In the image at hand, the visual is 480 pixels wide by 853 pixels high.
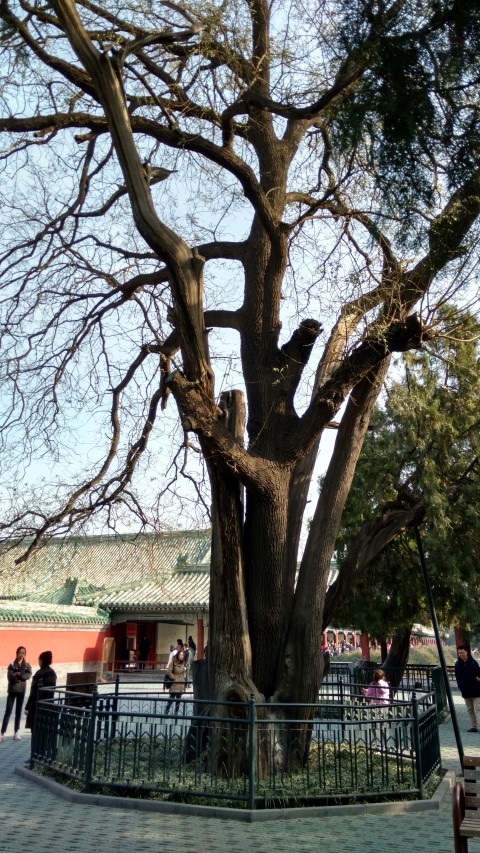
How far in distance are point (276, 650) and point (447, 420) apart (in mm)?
8532

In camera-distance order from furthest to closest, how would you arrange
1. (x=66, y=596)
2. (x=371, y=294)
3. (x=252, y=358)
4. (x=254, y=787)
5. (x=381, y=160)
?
(x=66, y=596) < (x=252, y=358) < (x=371, y=294) < (x=254, y=787) < (x=381, y=160)

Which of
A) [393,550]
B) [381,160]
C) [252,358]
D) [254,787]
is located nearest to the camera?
[381,160]

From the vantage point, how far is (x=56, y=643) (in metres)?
30.5

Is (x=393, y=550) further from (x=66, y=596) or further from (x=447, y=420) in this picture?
(x=66, y=596)

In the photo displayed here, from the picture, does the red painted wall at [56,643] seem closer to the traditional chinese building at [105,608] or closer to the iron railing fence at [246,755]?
the traditional chinese building at [105,608]

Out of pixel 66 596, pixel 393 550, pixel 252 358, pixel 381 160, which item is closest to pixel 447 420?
pixel 393 550

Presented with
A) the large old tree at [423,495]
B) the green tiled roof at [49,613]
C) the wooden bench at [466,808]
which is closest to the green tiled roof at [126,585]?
the green tiled roof at [49,613]

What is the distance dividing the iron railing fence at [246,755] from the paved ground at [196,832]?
436 millimetres

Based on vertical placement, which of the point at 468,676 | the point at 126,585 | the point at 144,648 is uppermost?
the point at 126,585

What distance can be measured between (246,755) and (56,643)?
23.5 m

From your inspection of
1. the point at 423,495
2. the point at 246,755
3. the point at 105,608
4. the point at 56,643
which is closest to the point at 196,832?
the point at 246,755

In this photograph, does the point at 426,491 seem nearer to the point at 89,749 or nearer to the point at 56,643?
the point at 89,749

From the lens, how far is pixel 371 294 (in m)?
9.02

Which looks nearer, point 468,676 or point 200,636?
point 468,676
